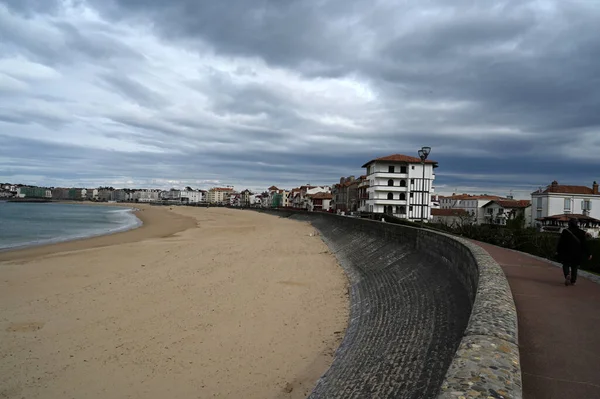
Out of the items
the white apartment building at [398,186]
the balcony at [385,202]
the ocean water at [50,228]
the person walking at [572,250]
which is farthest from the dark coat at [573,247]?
the balcony at [385,202]

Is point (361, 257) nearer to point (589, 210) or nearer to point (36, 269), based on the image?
point (36, 269)

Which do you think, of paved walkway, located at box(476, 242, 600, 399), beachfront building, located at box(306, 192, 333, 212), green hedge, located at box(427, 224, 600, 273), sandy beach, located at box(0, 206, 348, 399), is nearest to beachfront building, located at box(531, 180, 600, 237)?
green hedge, located at box(427, 224, 600, 273)

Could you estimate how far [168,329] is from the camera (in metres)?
8.81

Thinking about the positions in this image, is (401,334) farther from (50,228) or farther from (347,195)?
(347,195)

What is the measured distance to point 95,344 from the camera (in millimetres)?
7992

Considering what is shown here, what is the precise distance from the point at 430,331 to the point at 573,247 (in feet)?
10.7

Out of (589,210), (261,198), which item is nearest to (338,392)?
(589,210)

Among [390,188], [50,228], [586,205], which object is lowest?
[50,228]

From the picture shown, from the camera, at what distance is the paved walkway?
3.45 metres

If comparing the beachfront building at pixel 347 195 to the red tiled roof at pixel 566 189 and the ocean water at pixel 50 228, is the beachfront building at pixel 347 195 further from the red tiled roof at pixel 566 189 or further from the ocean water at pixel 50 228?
the ocean water at pixel 50 228

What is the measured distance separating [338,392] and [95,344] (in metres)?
5.20

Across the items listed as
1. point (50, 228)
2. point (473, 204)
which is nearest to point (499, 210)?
point (473, 204)

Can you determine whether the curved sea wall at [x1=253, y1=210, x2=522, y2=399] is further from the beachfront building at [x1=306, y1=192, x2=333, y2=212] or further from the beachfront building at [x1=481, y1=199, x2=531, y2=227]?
the beachfront building at [x1=306, y1=192, x2=333, y2=212]

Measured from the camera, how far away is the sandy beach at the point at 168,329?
647cm
